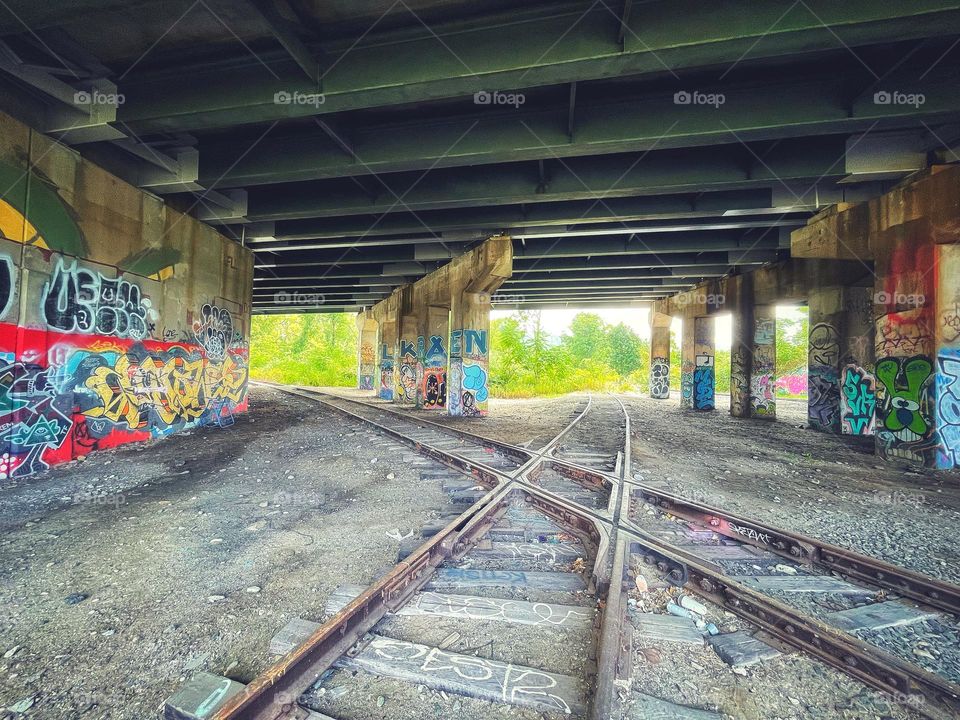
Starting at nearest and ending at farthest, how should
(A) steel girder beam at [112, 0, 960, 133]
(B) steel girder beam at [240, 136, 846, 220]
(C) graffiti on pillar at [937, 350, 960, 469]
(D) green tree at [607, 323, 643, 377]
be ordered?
(A) steel girder beam at [112, 0, 960, 133] < (C) graffiti on pillar at [937, 350, 960, 469] < (B) steel girder beam at [240, 136, 846, 220] < (D) green tree at [607, 323, 643, 377]

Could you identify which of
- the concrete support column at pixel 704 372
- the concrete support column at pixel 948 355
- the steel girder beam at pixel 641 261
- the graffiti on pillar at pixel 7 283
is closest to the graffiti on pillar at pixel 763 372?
the steel girder beam at pixel 641 261

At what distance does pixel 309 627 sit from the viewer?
2.34m

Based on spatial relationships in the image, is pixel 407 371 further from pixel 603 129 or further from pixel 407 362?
pixel 603 129

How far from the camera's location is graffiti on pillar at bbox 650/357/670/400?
26.7m

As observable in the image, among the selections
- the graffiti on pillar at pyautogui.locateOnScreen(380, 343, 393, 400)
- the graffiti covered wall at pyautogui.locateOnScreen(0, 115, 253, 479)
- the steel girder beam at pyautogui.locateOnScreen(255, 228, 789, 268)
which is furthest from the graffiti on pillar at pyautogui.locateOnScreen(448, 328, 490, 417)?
the graffiti on pillar at pyautogui.locateOnScreen(380, 343, 393, 400)

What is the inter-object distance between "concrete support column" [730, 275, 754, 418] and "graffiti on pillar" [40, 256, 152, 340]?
18115 mm

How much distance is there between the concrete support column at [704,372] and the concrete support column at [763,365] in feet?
10.7

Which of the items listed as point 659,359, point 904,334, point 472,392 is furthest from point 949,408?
point 659,359

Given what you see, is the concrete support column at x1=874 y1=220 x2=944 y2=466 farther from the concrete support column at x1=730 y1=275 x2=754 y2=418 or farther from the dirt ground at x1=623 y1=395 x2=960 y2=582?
the concrete support column at x1=730 y1=275 x2=754 y2=418

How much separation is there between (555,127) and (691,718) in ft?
24.0

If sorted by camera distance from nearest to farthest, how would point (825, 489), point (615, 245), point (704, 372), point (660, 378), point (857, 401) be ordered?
point (825, 489) → point (857, 401) → point (615, 245) → point (704, 372) → point (660, 378)

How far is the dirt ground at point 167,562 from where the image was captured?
2.04 metres

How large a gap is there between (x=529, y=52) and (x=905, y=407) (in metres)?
8.92

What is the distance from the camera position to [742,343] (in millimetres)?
15781
